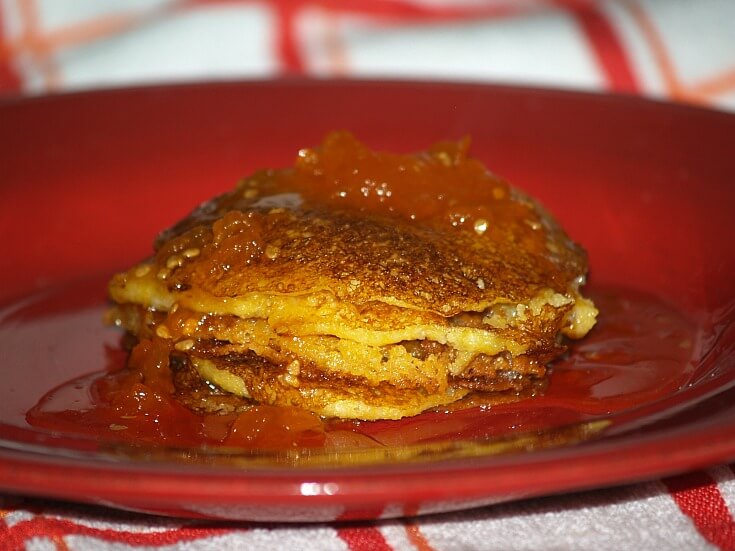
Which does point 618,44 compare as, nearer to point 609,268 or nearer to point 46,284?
point 609,268

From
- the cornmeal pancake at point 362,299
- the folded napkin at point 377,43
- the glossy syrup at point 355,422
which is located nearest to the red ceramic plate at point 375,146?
the glossy syrup at point 355,422

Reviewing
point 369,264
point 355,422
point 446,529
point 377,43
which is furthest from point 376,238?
point 377,43

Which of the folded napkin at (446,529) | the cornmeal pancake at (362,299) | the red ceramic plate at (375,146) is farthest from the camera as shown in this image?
the cornmeal pancake at (362,299)

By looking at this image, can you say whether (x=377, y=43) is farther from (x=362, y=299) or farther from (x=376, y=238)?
(x=362, y=299)

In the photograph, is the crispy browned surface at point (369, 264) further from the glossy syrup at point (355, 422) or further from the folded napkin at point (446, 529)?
the folded napkin at point (446, 529)

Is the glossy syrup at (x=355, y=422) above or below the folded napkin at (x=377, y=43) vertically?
below

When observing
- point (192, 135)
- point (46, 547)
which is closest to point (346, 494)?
point (46, 547)
